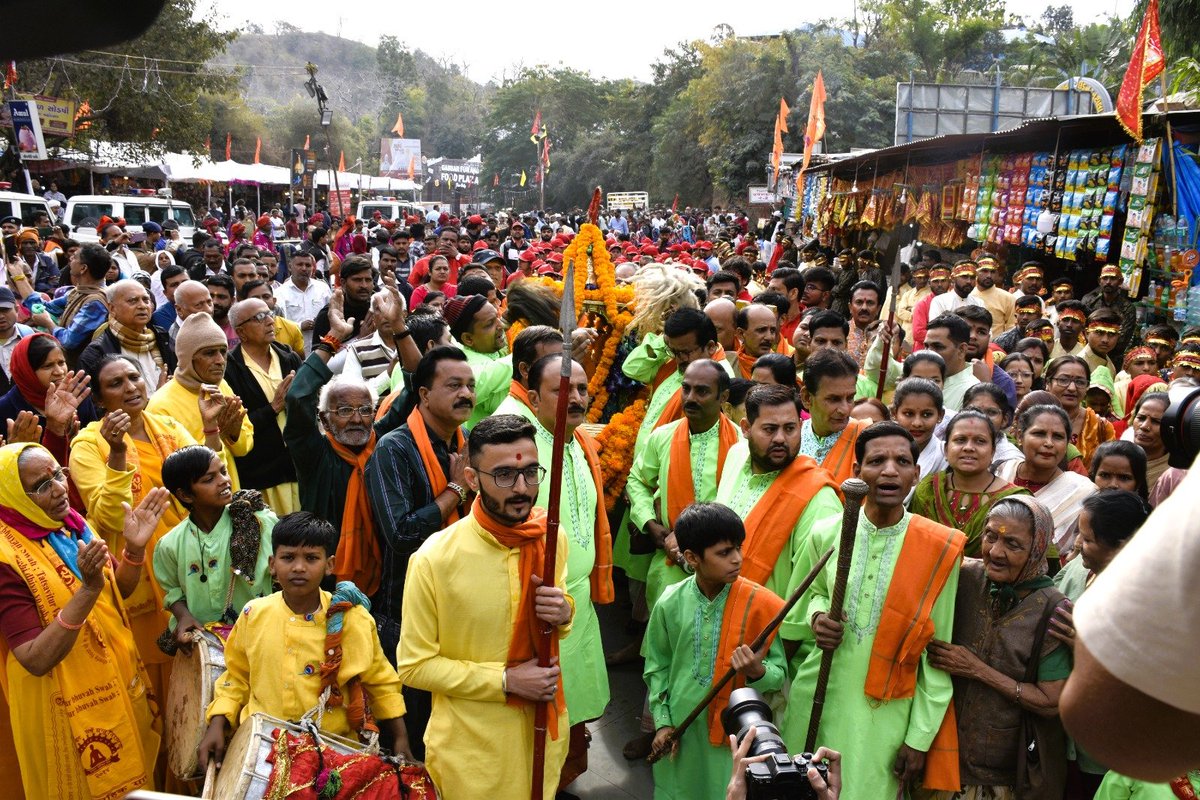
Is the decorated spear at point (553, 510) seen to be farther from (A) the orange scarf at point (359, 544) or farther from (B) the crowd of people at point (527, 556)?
(A) the orange scarf at point (359, 544)

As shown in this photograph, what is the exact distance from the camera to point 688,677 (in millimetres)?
3564

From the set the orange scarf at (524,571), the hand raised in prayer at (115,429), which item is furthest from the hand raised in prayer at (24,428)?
the orange scarf at (524,571)

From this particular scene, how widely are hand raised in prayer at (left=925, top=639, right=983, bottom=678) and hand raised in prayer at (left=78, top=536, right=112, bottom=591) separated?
9.10 feet

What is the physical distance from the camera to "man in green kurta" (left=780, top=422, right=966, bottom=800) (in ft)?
10.6

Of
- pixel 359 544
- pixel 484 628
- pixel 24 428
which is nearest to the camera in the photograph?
pixel 484 628

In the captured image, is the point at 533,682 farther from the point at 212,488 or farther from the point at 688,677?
the point at 212,488

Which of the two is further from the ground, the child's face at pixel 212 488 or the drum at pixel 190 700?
the child's face at pixel 212 488

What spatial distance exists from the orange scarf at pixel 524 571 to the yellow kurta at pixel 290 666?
583 mm

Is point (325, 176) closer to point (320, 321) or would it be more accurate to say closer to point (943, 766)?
point (320, 321)

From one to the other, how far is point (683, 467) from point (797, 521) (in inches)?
32.9

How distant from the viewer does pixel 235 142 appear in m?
52.0

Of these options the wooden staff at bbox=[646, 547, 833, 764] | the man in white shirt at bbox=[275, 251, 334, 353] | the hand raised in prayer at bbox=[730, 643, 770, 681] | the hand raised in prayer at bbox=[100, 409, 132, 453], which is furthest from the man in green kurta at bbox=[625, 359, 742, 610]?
the man in white shirt at bbox=[275, 251, 334, 353]

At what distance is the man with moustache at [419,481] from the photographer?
370cm

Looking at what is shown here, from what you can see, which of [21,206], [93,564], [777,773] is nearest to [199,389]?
[93,564]
